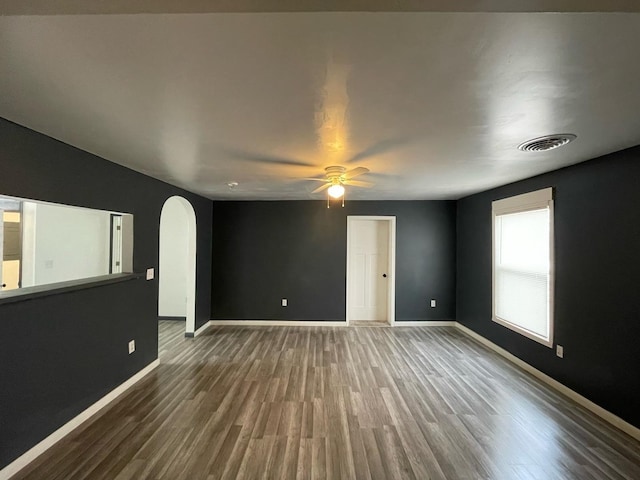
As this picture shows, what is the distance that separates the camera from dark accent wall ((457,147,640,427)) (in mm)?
2506

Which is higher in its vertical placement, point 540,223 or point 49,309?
point 540,223

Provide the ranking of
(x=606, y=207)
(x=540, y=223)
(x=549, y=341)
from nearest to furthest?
(x=606, y=207)
(x=549, y=341)
(x=540, y=223)

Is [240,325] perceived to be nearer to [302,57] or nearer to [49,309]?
[49,309]

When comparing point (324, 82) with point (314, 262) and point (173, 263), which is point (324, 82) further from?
point (173, 263)

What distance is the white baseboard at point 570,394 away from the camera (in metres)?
2.50

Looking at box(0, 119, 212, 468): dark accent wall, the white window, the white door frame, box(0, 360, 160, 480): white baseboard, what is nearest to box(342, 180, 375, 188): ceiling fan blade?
the white door frame

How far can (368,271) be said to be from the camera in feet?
19.7

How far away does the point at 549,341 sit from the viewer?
3373 millimetres

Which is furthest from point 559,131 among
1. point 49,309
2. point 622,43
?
point 49,309

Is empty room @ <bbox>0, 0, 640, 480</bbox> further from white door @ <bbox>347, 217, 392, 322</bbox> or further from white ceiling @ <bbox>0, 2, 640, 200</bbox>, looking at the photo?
white door @ <bbox>347, 217, 392, 322</bbox>

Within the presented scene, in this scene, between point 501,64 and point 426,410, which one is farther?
point 426,410

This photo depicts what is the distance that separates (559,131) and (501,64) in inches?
46.7

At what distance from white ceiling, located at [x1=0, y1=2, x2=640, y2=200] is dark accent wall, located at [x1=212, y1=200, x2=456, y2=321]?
309cm

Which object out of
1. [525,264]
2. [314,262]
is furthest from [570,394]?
[314,262]
